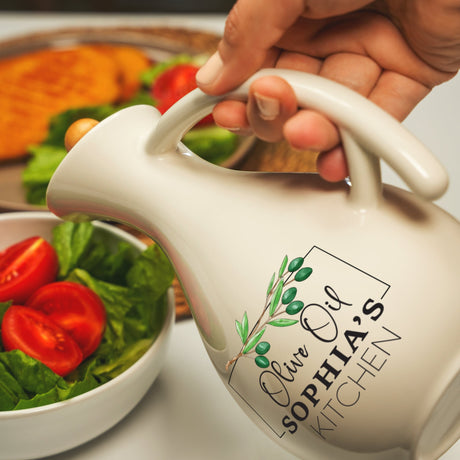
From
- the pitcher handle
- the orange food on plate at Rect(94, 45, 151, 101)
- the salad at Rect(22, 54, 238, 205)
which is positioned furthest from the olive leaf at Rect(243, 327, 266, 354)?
the orange food on plate at Rect(94, 45, 151, 101)

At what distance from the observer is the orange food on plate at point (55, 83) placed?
107cm

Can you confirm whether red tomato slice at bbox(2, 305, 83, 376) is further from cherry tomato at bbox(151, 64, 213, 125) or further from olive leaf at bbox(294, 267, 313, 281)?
cherry tomato at bbox(151, 64, 213, 125)

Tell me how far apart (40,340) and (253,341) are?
250 millimetres

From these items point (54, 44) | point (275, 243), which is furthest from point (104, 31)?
point (275, 243)

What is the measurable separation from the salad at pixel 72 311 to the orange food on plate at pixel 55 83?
0.41 metres

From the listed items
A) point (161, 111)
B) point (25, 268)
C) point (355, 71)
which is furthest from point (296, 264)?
point (161, 111)

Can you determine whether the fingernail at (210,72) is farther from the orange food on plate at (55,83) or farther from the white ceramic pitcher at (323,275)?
the orange food on plate at (55,83)

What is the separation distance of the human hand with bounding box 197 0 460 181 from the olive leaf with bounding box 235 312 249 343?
0.39 ft

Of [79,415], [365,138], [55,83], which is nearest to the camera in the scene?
[365,138]

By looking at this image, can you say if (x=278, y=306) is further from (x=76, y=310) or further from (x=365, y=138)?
(x=76, y=310)

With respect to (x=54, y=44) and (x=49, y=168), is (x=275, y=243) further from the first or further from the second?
(x=54, y=44)

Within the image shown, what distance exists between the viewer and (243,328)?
43 cm

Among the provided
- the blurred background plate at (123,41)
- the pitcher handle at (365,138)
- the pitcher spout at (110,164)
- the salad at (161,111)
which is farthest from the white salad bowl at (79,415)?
the blurred background plate at (123,41)

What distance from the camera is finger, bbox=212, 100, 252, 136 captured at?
1.51 ft
